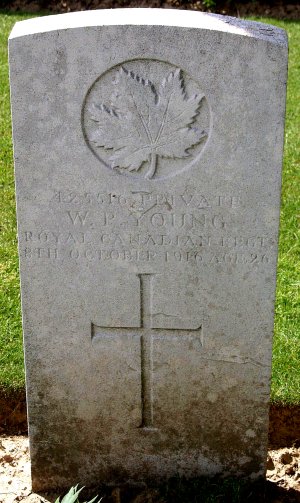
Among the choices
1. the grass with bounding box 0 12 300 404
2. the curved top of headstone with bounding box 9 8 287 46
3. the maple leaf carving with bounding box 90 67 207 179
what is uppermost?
the curved top of headstone with bounding box 9 8 287 46

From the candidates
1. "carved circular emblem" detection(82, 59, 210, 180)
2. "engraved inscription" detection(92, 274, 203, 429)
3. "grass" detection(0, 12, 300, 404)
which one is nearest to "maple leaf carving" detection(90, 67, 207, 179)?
"carved circular emblem" detection(82, 59, 210, 180)

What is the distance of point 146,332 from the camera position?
137 inches

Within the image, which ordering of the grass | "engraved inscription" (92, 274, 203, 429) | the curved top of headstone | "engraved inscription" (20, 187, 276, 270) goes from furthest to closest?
the grass < "engraved inscription" (92, 274, 203, 429) < "engraved inscription" (20, 187, 276, 270) < the curved top of headstone

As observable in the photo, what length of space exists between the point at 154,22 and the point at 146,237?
2.73 ft

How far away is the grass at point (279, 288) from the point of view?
418 cm

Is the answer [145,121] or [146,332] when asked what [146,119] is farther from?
[146,332]

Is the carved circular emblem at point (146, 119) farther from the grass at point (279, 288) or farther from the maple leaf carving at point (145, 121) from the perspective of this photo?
the grass at point (279, 288)

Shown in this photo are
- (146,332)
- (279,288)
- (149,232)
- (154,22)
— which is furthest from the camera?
(279,288)

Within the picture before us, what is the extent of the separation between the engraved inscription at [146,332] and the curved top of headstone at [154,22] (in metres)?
1.01

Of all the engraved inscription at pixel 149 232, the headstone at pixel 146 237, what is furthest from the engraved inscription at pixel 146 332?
the engraved inscription at pixel 149 232

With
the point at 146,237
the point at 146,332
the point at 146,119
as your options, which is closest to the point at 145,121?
the point at 146,119

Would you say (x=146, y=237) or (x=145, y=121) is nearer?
(x=145, y=121)

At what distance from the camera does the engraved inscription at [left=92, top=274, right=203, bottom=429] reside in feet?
11.2

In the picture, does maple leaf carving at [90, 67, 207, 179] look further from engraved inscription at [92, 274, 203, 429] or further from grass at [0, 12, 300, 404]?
grass at [0, 12, 300, 404]
